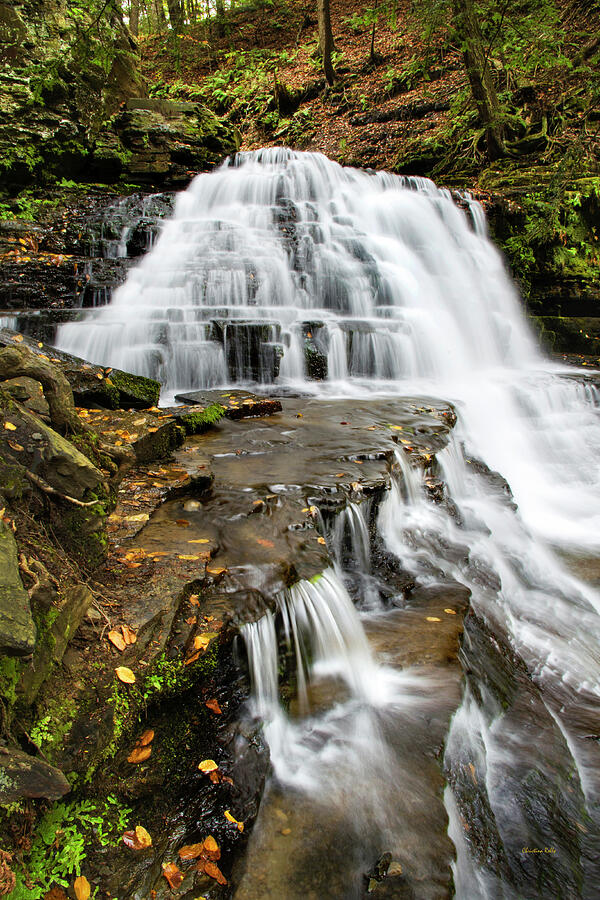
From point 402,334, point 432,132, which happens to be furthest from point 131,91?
point 402,334

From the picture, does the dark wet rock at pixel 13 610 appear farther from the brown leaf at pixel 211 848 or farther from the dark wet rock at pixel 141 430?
the dark wet rock at pixel 141 430

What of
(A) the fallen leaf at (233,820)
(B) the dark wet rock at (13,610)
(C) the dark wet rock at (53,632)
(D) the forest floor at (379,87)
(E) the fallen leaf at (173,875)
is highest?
(D) the forest floor at (379,87)

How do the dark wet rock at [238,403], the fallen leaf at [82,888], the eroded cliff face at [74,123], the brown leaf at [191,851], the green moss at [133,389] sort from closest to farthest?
the fallen leaf at [82,888]
the brown leaf at [191,851]
the green moss at [133,389]
the dark wet rock at [238,403]
the eroded cliff face at [74,123]

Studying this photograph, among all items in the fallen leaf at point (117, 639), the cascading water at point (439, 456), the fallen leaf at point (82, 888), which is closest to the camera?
the fallen leaf at point (82, 888)

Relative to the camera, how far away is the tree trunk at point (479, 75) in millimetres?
11742

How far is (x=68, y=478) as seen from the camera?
91.7 inches

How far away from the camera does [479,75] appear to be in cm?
1261

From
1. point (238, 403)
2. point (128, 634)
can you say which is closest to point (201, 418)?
point (238, 403)

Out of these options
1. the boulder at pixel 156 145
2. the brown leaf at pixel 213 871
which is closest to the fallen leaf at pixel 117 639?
the brown leaf at pixel 213 871

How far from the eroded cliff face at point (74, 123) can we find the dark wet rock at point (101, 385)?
30.8 ft

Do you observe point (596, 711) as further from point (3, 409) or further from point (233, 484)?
point (3, 409)

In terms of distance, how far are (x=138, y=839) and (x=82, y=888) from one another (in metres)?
0.25

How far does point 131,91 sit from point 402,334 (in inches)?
516

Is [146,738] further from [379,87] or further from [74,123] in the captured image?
[379,87]
